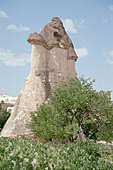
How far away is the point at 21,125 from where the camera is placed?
21984 millimetres

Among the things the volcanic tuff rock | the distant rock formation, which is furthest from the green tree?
the distant rock formation

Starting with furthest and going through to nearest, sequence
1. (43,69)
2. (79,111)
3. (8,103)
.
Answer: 1. (8,103)
2. (43,69)
3. (79,111)

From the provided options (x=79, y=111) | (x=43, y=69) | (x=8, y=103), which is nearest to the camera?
(x=79, y=111)

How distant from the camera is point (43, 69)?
25969 millimetres

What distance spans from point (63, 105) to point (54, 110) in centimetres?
103

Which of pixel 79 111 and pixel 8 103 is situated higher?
pixel 8 103

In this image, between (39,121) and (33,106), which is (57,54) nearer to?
(33,106)

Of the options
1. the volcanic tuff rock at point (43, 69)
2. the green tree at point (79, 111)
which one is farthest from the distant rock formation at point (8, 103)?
the green tree at point (79, 111)

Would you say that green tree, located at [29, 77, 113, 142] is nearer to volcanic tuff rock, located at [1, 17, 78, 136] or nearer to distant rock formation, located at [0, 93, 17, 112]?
volcanic tuff rock, located at [1, 17, 78, 136]

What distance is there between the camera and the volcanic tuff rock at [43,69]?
23000 millimetres

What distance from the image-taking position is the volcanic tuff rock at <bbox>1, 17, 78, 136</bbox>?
23000 millimetres

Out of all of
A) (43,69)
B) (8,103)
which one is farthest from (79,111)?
(8,103)

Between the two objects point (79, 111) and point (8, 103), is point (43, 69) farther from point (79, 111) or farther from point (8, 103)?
point (8, 103)

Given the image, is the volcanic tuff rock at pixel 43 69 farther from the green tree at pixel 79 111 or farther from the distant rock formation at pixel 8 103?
the distant rock formation at pixel 8 103
